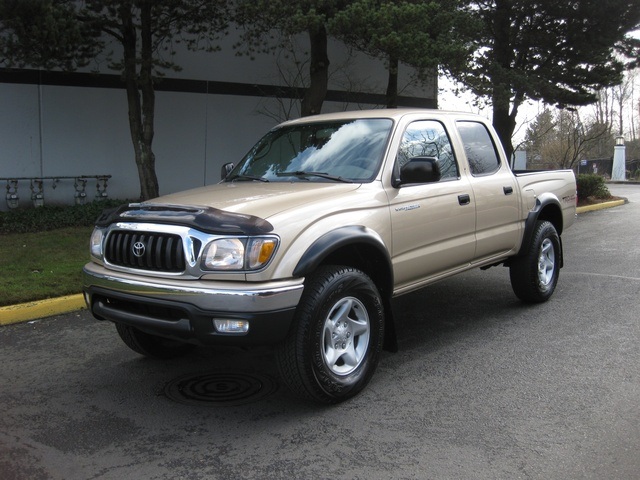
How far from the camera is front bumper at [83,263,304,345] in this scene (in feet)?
12.0

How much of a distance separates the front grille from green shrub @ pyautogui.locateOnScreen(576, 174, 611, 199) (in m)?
17.3

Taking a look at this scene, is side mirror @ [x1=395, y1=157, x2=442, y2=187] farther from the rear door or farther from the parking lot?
the parking lot

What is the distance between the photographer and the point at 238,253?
3742 millimetres

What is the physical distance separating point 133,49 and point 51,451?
9439 millimetres

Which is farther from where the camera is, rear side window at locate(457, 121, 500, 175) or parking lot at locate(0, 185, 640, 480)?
rear side window at locate(457, 121, 500, 175)

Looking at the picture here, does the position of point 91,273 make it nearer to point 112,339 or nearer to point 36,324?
point 112,339

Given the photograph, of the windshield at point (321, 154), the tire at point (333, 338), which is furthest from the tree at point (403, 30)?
the tire at point (333, 338)

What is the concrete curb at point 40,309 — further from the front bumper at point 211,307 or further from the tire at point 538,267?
the tire at point 538,267

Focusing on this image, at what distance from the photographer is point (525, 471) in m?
3.34

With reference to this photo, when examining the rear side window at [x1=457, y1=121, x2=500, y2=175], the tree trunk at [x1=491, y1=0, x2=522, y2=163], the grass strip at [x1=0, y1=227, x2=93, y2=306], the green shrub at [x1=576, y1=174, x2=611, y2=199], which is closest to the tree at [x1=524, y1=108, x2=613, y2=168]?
the green shrub at [x1=576, y1=174, x2=611, y2=199]

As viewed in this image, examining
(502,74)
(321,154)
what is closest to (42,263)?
(321,154)

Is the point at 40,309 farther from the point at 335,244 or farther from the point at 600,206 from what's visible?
the point at 600,206

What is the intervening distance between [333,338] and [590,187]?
55.7 ft

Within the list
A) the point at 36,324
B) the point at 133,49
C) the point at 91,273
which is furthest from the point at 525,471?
the point at 133,49
